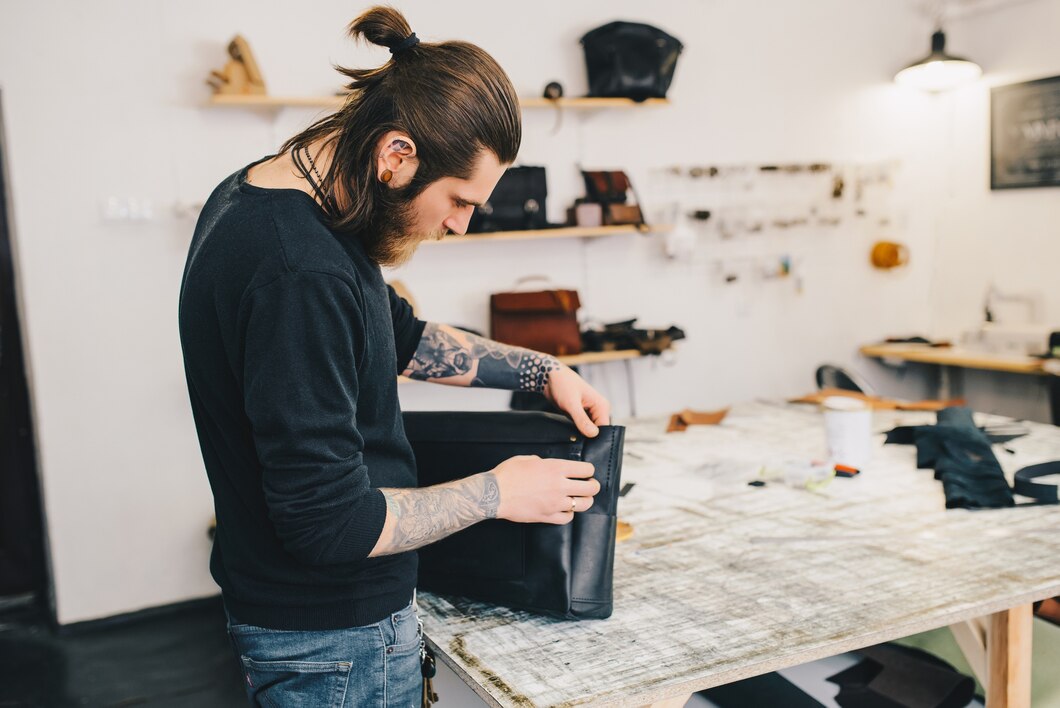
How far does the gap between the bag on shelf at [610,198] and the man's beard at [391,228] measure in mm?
3224

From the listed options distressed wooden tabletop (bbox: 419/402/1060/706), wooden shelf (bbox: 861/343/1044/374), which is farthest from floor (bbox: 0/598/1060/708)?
wooden shelf (bbox: 861/343/1044/374)

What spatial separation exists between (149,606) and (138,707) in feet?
2.89

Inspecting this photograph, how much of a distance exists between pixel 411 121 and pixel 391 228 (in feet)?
0.48

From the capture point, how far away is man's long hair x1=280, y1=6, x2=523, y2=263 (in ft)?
3.81

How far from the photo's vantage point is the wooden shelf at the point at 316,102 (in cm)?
362

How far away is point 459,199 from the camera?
1254 mm

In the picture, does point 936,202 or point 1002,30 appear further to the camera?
point 936,202

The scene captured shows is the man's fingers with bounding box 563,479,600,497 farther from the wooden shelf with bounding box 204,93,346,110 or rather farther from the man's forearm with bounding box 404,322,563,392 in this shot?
the wooden shelf with bounding box 204,93,346,110

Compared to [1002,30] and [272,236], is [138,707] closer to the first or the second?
[272,236]


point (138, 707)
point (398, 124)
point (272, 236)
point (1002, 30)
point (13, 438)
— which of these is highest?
point (1002, 30)

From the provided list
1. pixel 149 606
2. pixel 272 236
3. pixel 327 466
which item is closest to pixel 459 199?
pixel 272 236

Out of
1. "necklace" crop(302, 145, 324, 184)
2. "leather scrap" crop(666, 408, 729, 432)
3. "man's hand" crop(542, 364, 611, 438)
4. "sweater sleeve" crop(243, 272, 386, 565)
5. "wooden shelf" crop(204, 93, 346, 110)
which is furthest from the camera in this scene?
"wooden shelf" crop(204, 93, 346, 110)

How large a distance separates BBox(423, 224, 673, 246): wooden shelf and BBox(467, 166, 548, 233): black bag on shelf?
0.04m

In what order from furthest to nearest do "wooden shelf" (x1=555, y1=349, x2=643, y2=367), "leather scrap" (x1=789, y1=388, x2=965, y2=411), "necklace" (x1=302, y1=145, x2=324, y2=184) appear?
"wooden shelf" (x1=555, y1=349, x2=643, y2=367) < "leather scrap" (x1=789, y1=388, x2=965, y2=411) < "necklace" (x1=302, y1=145, x2=324, y2=184)
